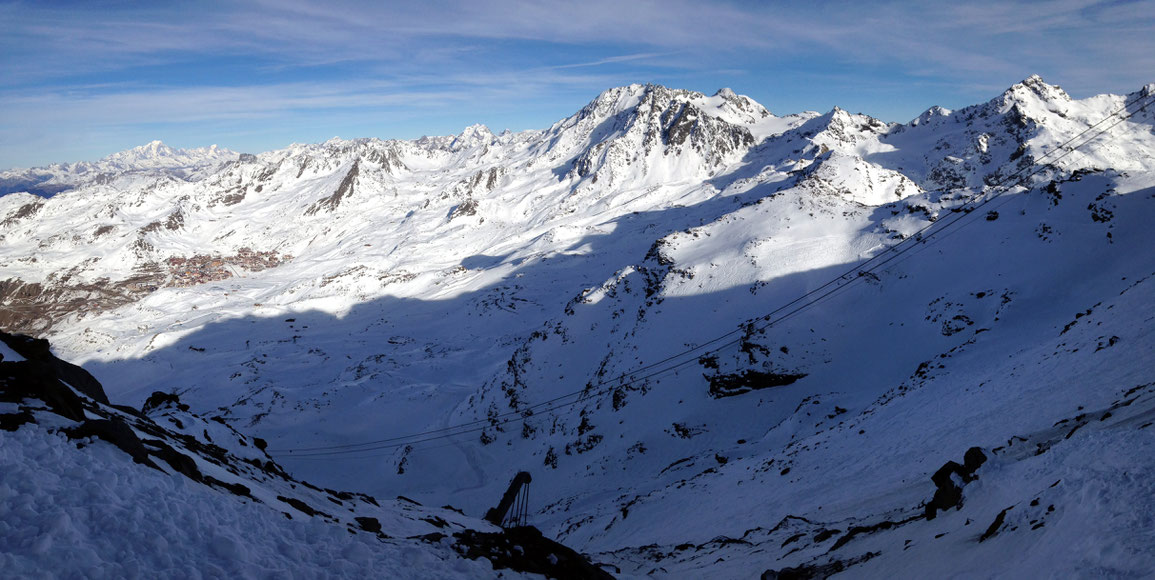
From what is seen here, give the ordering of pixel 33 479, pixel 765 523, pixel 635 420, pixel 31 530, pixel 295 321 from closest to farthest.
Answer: pixel 31 530 < pixel 33 479 < pixel 765 523 < pixel 635 420 < pixel 295 321

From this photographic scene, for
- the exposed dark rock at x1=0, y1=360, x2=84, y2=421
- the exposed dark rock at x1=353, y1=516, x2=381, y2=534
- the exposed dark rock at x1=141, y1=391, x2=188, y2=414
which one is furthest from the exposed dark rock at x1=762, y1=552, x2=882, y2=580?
the exposed dark rock at x1=141, y1=391, x2=188, y2=414

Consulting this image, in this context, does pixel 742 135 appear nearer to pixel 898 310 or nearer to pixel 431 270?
pixel 431 270

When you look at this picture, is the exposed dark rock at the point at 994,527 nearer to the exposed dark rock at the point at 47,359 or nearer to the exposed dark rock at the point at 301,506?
the exposed dark rock at the point at 301,506

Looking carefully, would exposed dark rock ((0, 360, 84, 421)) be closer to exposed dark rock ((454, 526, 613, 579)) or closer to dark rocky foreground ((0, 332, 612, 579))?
dark rocky foreground ((0, 332, 612, 579))

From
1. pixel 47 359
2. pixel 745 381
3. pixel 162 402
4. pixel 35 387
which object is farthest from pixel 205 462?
pixel 745 381

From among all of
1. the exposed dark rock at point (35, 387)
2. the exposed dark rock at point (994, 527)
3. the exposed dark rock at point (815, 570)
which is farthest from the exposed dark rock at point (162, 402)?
the exposed dark rock at point (994, 527)

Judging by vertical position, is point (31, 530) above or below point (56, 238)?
below

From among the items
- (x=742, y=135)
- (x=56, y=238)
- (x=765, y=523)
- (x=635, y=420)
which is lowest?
(x=635, y=420)

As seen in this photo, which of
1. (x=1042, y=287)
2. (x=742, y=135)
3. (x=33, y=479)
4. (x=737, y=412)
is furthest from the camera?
(x=742, y=135)

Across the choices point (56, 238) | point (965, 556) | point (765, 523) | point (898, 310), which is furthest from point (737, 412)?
point (56, 238)

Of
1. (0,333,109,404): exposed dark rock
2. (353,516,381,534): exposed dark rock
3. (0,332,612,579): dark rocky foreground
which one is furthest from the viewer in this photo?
(0,333,109,404): exposed dark rock

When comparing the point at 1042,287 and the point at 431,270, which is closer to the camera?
the point at 1042,287
